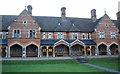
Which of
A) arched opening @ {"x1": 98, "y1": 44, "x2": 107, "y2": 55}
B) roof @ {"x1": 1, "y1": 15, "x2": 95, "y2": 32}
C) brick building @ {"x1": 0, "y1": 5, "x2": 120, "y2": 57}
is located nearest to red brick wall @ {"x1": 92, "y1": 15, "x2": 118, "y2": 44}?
brick building @ {"x1": 0, "y1": 5, "x2": 120, "y2": 57}

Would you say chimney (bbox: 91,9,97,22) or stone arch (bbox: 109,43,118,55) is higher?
chimney (bbox: 91,9,97,22)

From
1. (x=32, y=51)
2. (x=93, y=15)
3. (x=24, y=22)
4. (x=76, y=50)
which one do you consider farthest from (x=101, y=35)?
(x=24, y=22)

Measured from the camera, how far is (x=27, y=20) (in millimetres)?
37781

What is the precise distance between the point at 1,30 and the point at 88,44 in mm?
18314

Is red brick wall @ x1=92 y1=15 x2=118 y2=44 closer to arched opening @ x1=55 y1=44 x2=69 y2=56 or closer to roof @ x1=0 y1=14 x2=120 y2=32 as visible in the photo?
roof @ x1=0 y1=14 x2=120 y2=32

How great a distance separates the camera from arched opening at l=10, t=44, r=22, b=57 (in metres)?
37.7

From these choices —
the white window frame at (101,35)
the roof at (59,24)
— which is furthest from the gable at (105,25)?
the roof at (59,24)

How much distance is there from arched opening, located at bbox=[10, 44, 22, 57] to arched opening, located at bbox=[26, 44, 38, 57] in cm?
160

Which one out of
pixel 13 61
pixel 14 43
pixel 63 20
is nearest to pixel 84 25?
pixel 63 20

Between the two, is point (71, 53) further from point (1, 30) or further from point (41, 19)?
point (1, 30)

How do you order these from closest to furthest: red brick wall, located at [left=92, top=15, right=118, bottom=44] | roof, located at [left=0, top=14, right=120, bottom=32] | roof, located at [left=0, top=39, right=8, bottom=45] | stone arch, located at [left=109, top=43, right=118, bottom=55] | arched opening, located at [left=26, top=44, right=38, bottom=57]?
roof, located at [left=0, top=39, right=8, bottom=45]
arched opening, located at [left=26, top=44, right=38, bottom=57]
roof, located at [left=0, top=14, right=120, bottom=32]
red brick wall, located at [left=92, top=15, right=118, bottom=44]
stone arch, located at [left=109, top=43, right=118, bottom=55]

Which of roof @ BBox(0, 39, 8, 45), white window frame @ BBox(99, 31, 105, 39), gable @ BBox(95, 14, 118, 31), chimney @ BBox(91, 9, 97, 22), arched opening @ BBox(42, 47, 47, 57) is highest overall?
chimney @ BBox(91, 9, 97, 22)

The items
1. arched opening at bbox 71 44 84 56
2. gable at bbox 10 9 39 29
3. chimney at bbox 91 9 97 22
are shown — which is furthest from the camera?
chimney at bbox 91 9 97 22

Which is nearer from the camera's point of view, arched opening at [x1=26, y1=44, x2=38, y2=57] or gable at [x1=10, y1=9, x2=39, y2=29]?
gable at [x1=10, y1=9, x2=39, y2=29]
